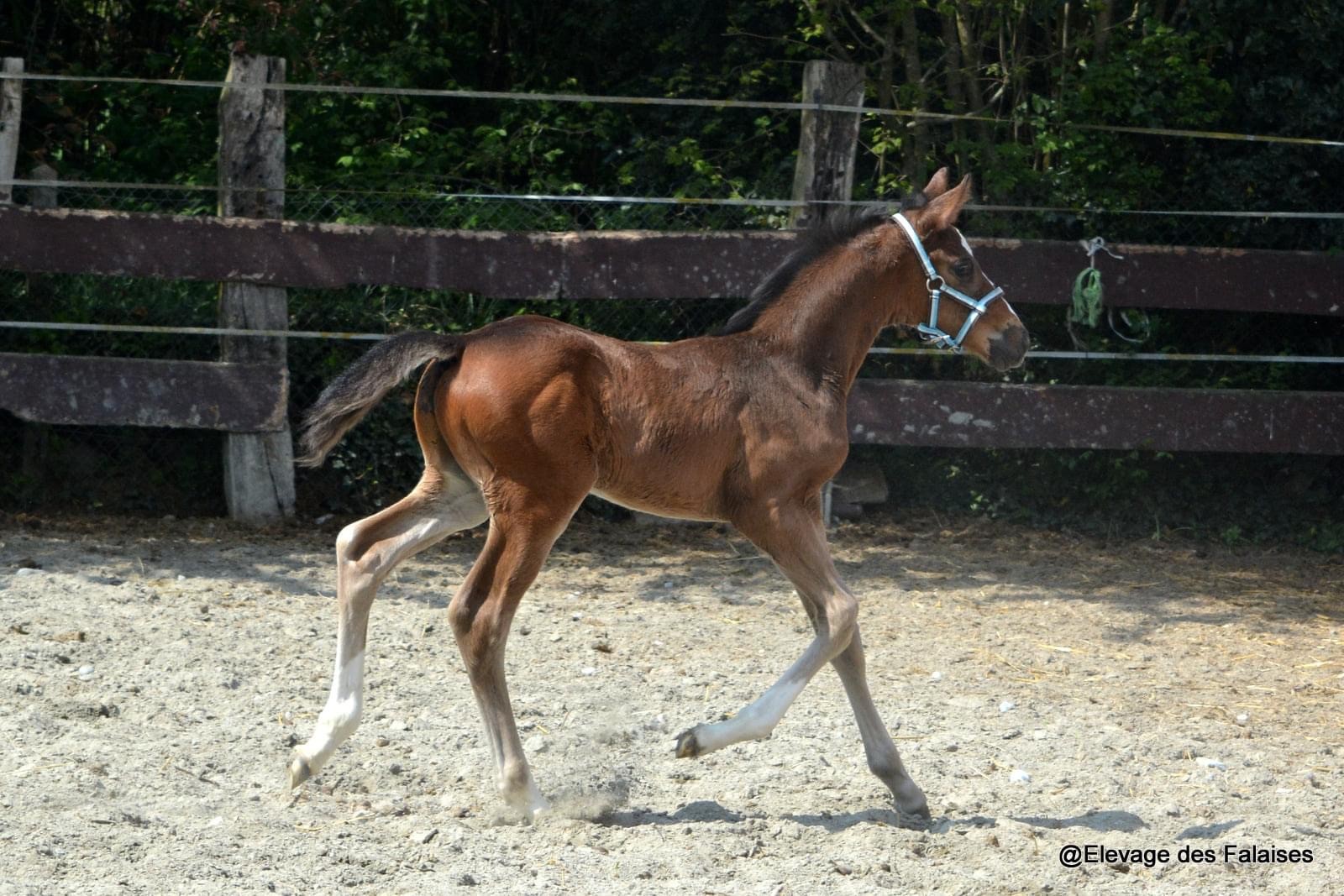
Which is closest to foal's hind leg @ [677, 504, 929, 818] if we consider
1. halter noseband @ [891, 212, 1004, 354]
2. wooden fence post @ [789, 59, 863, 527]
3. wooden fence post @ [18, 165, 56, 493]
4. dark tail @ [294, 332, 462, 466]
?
halter noseband @ [891, 212, 1004, 354]

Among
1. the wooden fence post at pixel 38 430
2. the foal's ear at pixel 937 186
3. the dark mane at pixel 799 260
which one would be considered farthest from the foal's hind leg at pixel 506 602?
the wooden fence post at pixel 38 430

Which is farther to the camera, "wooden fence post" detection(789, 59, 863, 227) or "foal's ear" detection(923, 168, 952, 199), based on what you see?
"wooden fence post" detection(789, 59, 863, 227)

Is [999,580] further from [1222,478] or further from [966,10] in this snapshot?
[966,10]

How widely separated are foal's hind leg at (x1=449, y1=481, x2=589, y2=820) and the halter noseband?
1.31 m

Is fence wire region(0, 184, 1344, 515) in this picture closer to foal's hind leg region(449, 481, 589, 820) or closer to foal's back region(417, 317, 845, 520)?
foal's back region(417, 317, 845, 520)

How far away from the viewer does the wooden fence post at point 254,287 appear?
747cm

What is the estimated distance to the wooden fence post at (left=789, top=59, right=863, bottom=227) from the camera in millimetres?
7820

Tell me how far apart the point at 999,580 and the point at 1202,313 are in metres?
2.50

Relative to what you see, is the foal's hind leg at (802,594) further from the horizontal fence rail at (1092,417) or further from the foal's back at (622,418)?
the horizontal fence rail at (1092,417)

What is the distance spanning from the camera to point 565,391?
13.9 ft

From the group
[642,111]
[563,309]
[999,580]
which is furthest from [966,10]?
[999,580]

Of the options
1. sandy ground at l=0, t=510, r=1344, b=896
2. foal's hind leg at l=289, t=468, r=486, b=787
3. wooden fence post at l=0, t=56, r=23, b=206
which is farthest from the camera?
wooden fence post at l=0, t=56, r=23, b=206

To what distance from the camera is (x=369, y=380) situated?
4.26m

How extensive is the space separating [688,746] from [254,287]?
178 inches
